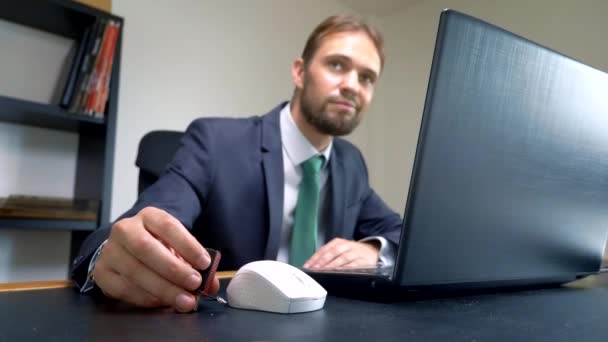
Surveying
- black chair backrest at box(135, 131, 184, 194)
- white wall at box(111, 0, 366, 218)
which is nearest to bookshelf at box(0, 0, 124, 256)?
white wall at box(111, 0, 366, 218)

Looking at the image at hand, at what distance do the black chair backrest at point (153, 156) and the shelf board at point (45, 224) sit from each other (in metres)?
0.40

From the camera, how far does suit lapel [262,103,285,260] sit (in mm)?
1106

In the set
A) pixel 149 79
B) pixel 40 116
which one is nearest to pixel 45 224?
pixel 40 116

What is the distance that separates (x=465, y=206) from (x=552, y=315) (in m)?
0.15

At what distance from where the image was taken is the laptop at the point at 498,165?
42 cm

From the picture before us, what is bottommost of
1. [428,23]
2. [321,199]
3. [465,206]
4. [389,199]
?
[389,199]

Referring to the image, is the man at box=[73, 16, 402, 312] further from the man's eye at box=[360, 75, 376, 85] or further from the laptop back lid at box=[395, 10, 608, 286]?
the laptop back lid at box=[395, 10, 608, 286]

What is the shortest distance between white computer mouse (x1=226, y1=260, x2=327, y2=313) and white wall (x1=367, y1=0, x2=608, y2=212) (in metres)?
2.04

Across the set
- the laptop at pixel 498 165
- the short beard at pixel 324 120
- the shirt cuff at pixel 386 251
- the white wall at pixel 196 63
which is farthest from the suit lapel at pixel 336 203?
the white wall at pixel 196 63

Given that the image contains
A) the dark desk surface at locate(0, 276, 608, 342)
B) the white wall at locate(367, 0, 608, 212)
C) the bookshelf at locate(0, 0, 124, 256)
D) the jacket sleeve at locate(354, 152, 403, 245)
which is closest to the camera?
the dark desk surface at locate(0, 276, 608, 342)

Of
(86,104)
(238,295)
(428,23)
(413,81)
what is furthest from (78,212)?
(428,23)

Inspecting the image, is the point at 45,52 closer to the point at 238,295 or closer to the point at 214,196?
the point at 214,196

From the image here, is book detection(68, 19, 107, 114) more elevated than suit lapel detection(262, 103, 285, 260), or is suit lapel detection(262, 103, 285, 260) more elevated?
book detection(68, 19, 107, 114)

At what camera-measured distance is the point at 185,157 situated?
1093 millimetres
